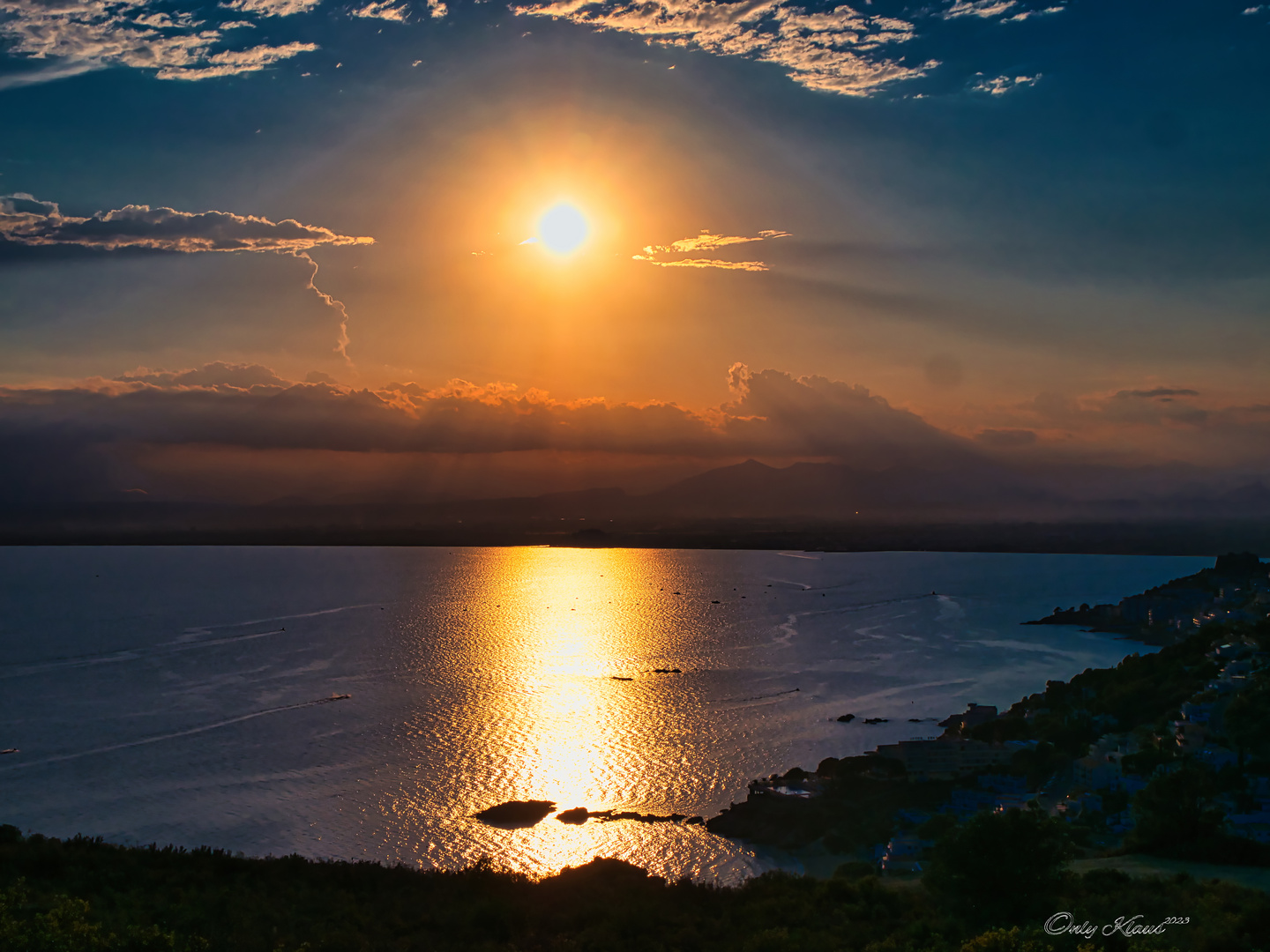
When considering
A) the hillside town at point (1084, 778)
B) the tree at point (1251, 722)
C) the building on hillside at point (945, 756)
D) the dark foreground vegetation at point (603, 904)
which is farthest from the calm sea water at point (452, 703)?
the tree at point (1251, 722)

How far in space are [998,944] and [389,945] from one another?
392 inches

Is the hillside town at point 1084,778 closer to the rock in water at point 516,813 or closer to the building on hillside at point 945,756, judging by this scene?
the building on hillside at point 945,756

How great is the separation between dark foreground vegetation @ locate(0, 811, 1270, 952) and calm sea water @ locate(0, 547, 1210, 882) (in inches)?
392

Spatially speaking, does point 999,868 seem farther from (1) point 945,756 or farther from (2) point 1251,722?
(2) point 1251,722

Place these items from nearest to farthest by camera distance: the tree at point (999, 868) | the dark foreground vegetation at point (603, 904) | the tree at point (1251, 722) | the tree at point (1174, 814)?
the dark foreground vegetation at point (603, 904)
the tree at point (999, 868)
the tree at point (1174, 814)
the tree at point (1251, 722)

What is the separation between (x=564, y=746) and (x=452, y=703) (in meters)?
12.2

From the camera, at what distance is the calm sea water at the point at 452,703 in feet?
105

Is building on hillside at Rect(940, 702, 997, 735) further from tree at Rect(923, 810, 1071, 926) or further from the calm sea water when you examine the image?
tree at Rect(923, 810, 1071, 926)

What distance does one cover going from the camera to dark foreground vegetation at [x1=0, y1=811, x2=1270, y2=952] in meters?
14.3

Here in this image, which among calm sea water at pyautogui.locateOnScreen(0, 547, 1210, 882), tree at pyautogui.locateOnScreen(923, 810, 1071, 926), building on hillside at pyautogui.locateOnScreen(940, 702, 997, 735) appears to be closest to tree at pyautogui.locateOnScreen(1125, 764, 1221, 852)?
tree at pyautogui.locateOnScreen(923, 810, 1071, 926)

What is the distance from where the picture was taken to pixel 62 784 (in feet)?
118

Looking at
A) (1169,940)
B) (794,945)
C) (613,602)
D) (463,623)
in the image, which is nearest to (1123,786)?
(1169,940)

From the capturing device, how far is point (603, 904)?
1738 centimetres

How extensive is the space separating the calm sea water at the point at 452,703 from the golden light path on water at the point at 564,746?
0.58 ft
